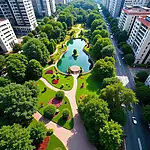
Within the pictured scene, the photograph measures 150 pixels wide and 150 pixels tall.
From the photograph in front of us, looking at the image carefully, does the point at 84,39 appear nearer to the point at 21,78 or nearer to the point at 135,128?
the point at 21,78

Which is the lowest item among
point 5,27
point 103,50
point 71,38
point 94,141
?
point 71,38

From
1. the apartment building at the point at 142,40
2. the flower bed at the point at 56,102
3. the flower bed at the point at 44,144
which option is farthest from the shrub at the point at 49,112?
the apartment building at the point at 142,40

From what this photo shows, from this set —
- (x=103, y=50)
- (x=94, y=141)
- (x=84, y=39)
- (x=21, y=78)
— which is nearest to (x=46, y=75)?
(x=21, y=78)

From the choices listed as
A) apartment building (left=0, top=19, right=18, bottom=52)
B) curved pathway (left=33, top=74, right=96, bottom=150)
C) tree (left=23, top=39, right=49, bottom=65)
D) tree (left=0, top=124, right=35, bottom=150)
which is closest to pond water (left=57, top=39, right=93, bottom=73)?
tree (left=23, top=39, right=49, bottom=65)

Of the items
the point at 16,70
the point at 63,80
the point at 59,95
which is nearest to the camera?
the point at 59,95

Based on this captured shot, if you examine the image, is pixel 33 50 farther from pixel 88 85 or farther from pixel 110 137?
pixel 110 137

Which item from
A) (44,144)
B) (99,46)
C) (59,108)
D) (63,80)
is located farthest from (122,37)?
(44,144)

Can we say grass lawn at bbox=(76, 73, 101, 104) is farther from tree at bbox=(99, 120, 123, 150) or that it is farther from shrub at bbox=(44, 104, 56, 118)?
tree at bbox=(99, 120, 123, 150)
